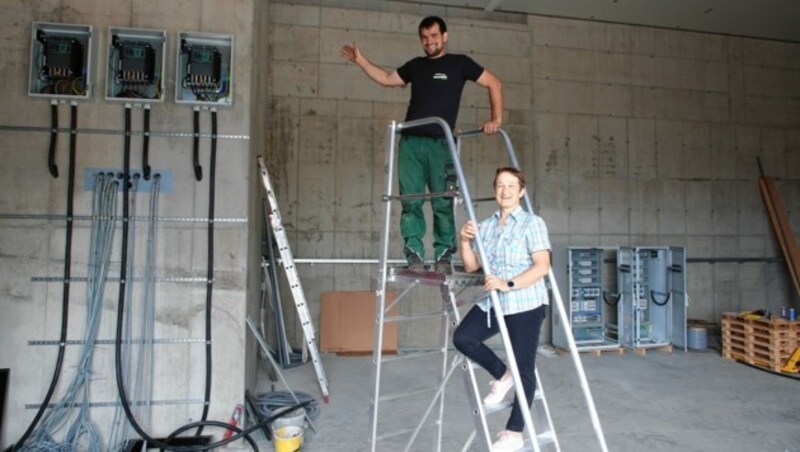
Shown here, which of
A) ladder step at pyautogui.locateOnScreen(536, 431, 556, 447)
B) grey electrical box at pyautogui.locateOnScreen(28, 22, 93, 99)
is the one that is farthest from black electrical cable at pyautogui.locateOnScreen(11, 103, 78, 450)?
ladder step at pyautogui.locateOnScreen(536, 431, 556, 447)

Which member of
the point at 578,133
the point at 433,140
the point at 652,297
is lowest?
the point at 652,297

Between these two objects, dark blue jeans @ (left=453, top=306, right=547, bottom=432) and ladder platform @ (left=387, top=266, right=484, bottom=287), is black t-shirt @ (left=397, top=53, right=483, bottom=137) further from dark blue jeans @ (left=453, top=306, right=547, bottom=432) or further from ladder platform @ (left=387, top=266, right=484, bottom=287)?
dark blue jeans @ (left=453, top=306, right=547, bottom=432)

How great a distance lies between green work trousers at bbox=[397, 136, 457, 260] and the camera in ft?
8.48

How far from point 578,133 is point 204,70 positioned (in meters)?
4.84

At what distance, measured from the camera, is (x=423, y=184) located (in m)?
2.66

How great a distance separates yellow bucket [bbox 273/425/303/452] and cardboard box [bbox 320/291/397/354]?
2.52 m

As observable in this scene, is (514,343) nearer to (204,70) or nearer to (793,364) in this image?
(204,70)

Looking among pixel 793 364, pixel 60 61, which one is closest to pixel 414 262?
pixel 60 61

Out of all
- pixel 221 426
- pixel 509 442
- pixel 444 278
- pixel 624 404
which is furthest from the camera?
pixel 624 404

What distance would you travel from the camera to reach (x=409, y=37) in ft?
18.9

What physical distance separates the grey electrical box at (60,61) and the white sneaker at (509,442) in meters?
3.23

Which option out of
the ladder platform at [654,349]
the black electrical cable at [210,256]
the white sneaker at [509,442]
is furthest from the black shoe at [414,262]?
the ladder platform at [654,349]

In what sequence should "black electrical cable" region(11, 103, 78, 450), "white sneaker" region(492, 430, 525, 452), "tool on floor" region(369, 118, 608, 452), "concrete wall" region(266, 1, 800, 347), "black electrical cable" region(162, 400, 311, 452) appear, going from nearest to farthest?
"tool on floor" region(369, 118, 608, 452)
"white sneaker" region(492, 430, 525, 452)
"black electrical cable" region(162, 400, 311, 452)
"black electrical cable" region(11, 103, 78, 450)
"concrete wall" region(266, 1, 800, 347)

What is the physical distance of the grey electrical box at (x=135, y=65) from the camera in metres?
3.03
